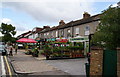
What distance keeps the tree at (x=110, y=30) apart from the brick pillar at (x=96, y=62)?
794mm

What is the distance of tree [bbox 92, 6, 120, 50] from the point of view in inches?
272

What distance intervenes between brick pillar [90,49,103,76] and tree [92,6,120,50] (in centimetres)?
79

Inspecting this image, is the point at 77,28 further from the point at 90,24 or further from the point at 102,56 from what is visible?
the point at 102,56

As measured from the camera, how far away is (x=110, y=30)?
6.99 metres

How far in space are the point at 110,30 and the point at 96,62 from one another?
5.64ft

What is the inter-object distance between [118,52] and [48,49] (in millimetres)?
11732

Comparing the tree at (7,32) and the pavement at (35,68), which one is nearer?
the pavement at (35,68)

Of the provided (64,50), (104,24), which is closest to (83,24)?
(64,50)

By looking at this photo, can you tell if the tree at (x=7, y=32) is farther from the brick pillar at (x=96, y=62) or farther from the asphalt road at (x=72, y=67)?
the brick pillar at (x=96, y=62)

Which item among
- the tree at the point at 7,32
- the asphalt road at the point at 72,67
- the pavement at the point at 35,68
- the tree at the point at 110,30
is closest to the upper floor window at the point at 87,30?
the asphalt road at the point at 72,67

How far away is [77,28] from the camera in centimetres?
2528

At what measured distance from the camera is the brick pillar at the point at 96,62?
6.58m

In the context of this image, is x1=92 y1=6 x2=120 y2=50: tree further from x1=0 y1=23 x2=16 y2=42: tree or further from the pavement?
x1=0 y1=23 x2=16 y2=42: tree

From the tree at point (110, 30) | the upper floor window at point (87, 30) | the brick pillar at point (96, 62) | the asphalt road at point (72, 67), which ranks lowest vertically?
the asphalt road at point (72, 67)
